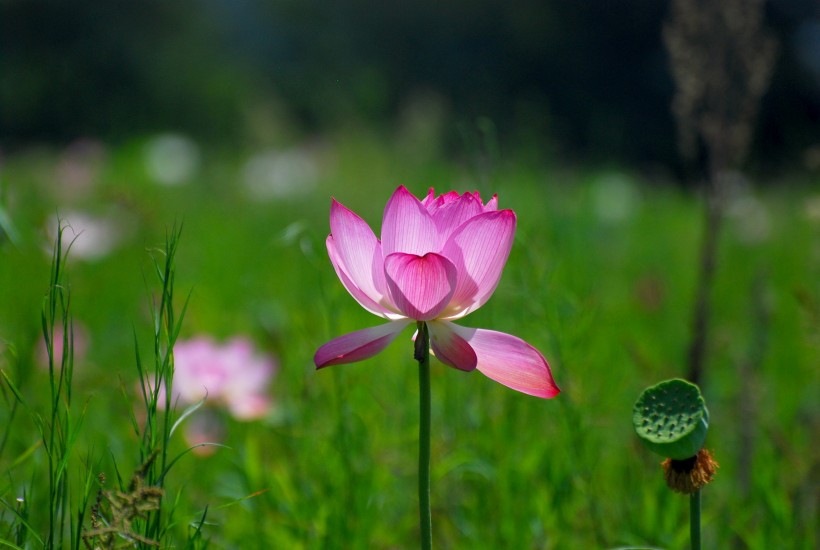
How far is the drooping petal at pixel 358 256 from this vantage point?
596mm

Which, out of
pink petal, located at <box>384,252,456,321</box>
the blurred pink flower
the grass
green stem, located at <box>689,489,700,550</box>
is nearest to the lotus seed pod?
green stem, located at <box>689,489,700,550</box>

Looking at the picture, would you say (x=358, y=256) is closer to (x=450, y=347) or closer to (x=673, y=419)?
(x=450, y=347)

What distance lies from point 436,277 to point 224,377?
770mm

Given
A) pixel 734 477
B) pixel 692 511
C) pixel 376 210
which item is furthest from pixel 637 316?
pixel 692 511

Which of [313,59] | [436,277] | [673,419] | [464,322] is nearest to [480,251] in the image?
[436,277]

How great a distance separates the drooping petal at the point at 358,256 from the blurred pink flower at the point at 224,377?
65 centimetres

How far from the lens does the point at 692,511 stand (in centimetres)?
62

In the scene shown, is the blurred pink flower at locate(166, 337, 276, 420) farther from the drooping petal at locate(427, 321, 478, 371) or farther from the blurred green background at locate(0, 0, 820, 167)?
the blurred green background at locate(0, 0, 820, 167)

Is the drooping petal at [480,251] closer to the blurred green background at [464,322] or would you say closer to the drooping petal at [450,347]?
the drooping petal at [450,347]

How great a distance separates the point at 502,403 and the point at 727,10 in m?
0.69

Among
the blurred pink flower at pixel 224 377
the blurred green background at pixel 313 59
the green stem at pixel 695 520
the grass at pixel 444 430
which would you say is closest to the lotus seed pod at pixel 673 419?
the green stem at pixel 695 520

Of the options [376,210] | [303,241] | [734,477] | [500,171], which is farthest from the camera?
[376,210]

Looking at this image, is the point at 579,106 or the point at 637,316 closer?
the point at 637,316

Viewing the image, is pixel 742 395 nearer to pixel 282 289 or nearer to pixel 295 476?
pixel 295 476
